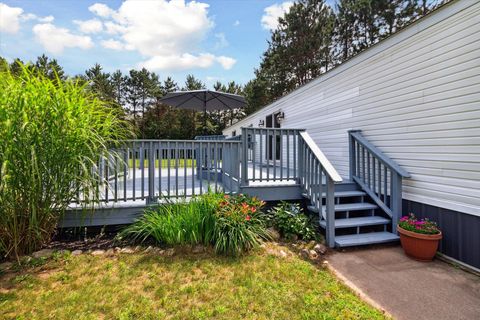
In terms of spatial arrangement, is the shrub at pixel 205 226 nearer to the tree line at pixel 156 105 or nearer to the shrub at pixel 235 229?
the shrub at pixel 235 229

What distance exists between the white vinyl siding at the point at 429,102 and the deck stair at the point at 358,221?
56 centimetres

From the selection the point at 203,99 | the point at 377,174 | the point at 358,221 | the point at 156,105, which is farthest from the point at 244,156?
the point at 156,105

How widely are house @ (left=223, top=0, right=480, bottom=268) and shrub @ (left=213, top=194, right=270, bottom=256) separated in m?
0.95

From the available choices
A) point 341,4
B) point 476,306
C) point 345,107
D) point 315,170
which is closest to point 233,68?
point 341,4

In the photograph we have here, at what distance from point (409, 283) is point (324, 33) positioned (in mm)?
16640

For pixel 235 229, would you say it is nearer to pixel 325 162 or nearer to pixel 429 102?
pixel 325 162

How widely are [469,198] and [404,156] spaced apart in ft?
3.33

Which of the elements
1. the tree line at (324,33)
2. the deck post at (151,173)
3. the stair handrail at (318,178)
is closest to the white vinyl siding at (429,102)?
the stair handrail at (318,178)

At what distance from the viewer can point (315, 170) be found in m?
3.67

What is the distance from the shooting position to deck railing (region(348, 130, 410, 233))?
3535 millimetres

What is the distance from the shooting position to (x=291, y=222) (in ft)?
11.6

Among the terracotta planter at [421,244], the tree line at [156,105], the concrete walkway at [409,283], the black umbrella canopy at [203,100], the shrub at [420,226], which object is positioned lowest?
the concrete walkway at [409,283]

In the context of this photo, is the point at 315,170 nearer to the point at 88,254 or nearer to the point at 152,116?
the point at 88,254

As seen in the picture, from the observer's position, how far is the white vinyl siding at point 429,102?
8.93ft
